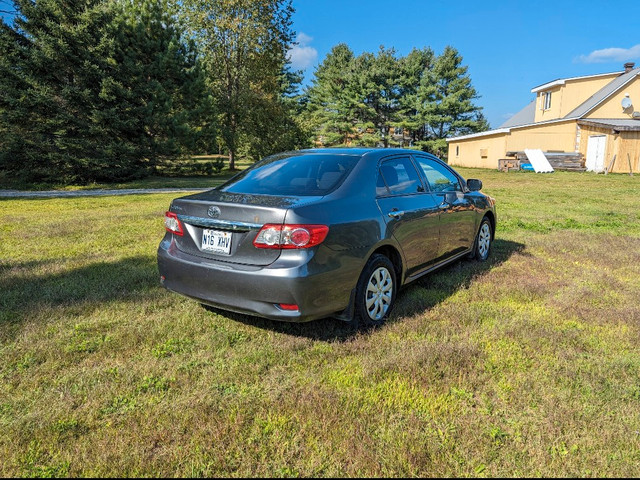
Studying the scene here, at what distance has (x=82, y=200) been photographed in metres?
12.5

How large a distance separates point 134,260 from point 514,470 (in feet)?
16.5

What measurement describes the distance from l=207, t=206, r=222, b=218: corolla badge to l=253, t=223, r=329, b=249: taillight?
0.44 metres

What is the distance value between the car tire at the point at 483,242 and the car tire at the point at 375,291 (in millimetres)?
2300

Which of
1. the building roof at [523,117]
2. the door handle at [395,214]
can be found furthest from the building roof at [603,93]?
the door handle at [395,214]

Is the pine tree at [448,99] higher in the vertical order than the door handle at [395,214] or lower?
higher

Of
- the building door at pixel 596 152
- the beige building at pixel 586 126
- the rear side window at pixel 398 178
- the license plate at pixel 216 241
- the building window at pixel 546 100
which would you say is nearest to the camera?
the license plate at pixel 216 241

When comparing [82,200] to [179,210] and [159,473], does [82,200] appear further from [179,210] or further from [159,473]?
[159,473]

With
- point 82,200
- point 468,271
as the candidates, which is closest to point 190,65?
point 82,200

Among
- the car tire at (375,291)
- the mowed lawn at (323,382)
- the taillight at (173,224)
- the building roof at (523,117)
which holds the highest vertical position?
the building roof at (523,117)

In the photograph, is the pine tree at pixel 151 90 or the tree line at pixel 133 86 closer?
the tree line at pixel 133 86

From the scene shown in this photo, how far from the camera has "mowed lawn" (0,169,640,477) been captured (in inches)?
85.7

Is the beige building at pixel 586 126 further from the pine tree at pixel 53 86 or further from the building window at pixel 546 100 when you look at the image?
the pine tree at pixel 53 86

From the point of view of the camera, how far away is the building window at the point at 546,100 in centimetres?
3117

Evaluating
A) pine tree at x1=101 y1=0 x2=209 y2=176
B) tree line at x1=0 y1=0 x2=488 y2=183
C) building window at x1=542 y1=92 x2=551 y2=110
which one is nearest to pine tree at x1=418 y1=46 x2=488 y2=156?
building window at x1=542 y1=92 x2=551 y2=110
